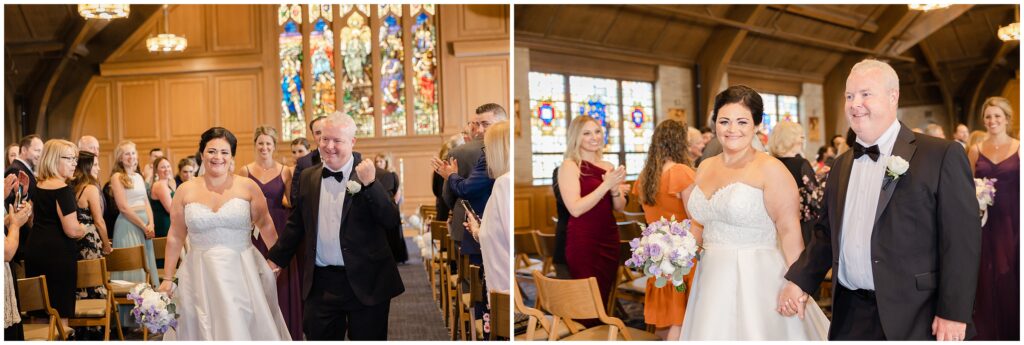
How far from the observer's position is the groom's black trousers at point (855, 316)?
2592mm

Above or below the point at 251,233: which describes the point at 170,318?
below

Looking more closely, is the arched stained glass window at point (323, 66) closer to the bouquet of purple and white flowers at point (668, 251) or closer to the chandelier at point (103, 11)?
the chandelier at point (103, 11)

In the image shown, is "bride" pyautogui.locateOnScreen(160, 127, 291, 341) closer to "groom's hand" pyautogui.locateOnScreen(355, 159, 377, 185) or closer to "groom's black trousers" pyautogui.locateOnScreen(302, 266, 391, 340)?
"groom's black trousers" pyautogui.locateOnScreen(302, 266, 391, 340)

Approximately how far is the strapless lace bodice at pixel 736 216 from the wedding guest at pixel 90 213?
9.70 feet

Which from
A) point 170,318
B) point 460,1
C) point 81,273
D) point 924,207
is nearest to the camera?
point 924,207

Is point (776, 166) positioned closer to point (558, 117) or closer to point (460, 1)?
point (460, 1)

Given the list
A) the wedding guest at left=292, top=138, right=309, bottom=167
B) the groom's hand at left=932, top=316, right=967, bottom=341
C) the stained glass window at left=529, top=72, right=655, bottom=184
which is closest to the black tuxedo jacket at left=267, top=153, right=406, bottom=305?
the wedding guest at left=292, top=138, right=309, bottom=167

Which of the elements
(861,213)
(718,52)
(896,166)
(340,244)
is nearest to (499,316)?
(340,244)

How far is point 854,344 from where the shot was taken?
8.74 feet

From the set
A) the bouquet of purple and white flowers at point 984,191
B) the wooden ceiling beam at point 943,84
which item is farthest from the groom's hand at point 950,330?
the wooden ceiling beam at point 943,84

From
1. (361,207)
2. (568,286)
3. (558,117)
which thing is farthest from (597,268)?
(558,117)

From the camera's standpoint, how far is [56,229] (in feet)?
12.8

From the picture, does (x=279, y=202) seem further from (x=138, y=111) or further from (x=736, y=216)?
(x=736, y=216)

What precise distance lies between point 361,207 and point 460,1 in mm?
2584
